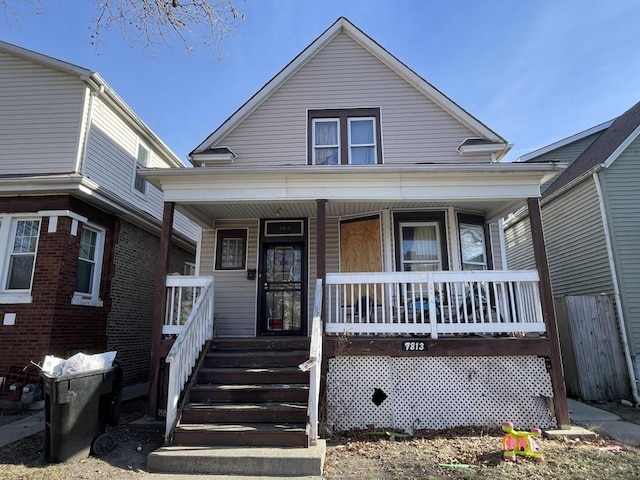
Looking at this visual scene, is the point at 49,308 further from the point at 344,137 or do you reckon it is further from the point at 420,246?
the point at 420,246

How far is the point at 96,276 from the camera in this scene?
853 centimetres

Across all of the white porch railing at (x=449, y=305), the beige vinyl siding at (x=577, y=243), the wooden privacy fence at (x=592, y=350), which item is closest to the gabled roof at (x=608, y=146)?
the beige vinyl siding at (x=577, y=243)

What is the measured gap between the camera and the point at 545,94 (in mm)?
10977

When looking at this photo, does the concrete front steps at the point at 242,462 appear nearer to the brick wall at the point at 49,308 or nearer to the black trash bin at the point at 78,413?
the black trash bin at the point at 78,413

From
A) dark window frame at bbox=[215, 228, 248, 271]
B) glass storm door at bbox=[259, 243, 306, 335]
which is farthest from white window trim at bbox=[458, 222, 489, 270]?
dark window frame at bbox=[215, 228, 248, 271]

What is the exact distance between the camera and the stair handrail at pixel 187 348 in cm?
524

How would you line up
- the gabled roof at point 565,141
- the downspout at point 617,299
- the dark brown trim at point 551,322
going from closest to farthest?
the dark brown trim at point 551,322
the downspout at point 617,299
the gabled roof at point 565,141

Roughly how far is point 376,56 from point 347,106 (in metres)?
1.48

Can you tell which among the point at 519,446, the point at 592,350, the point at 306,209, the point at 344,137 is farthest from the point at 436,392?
the point at 344,137

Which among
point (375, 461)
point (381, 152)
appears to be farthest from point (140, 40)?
point (375, 461)

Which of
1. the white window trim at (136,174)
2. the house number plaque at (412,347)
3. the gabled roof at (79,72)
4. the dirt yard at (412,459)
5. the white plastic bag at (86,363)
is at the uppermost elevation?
the gabled roof at (79,72)

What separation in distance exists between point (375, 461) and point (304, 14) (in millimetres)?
6893

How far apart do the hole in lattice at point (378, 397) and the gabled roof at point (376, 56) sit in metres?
5.85

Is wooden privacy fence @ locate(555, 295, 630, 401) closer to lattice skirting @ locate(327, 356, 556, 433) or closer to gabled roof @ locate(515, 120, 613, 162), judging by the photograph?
lattice skirting @ locate(327, 356, 556, 433)
